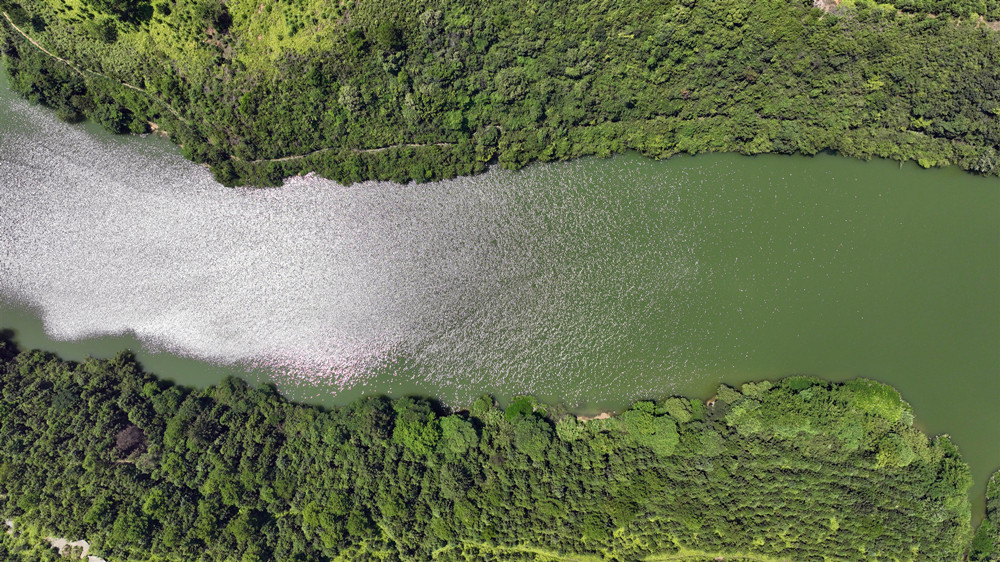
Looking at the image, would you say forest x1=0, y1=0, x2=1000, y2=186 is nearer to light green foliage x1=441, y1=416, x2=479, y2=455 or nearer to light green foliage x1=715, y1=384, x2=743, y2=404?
light green foliage x1=715, y1=384, x2=743, y2=404

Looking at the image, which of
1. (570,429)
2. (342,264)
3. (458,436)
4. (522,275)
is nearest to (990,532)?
(570,429)

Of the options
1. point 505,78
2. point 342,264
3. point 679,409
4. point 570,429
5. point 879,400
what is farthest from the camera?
point 342,264

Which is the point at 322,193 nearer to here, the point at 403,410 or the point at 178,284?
the point at 178,284

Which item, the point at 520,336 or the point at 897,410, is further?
the point at 520,336

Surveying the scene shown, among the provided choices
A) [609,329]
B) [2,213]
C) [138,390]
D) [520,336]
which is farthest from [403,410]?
[2,213]

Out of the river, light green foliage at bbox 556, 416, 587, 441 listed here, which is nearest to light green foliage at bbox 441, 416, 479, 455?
the river

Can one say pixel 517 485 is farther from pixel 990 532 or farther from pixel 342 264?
pixel 990 532

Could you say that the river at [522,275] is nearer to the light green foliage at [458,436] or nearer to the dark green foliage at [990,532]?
the dark green foliage at [990,532]
